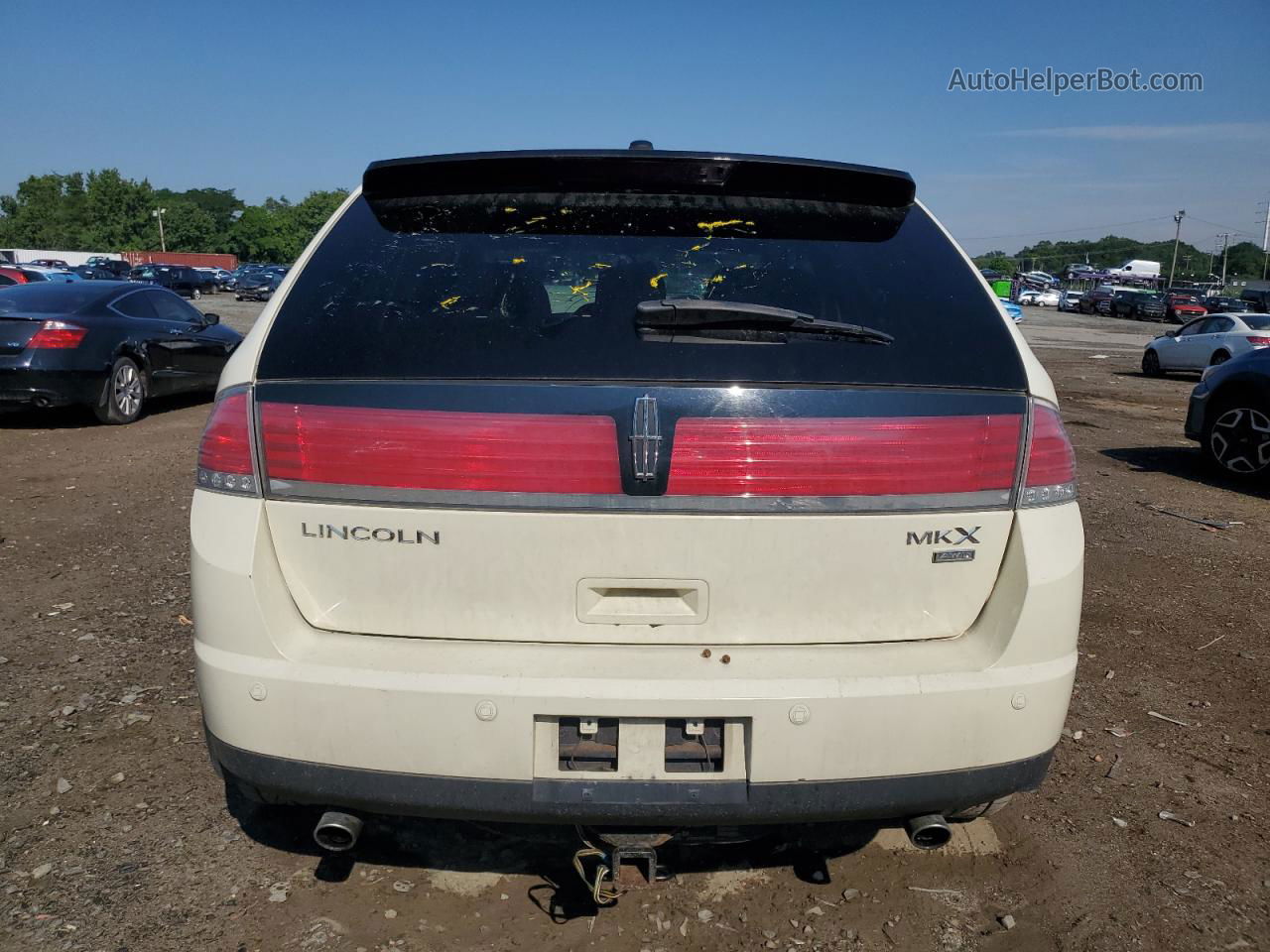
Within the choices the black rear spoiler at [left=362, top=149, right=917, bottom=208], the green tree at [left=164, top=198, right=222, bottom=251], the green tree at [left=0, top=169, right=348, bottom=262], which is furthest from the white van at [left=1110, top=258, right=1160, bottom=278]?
the green tree at [left=164, top=198, right=222, bottom=251]

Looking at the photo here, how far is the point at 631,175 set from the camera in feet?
7.80

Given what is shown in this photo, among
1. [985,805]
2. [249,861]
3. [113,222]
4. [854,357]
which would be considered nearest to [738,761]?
[985,805]

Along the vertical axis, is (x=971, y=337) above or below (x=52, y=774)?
above

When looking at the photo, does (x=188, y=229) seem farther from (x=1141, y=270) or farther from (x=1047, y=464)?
(x=1047, y=464)

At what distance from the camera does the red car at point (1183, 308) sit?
52.1 m

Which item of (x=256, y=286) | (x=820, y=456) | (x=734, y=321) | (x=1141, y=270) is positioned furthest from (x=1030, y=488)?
(x=1141, y=270)

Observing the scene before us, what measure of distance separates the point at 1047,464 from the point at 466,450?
4.23ft

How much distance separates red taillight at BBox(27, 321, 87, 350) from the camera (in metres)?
9.18

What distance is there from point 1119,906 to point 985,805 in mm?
580

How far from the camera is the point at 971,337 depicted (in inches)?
86.7

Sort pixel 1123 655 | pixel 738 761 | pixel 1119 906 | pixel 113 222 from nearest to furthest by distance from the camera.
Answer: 1. pixel 738 761
2. pixel 1119 906
3. pixel 1123 655
4. pixel 113 222

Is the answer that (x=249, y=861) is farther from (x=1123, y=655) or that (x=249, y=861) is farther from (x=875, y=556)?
(x=1123, y=655)

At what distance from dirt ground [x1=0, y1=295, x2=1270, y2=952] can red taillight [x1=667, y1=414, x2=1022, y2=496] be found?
1070 millimetres

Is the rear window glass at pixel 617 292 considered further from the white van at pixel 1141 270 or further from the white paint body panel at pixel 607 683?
the white van at pixel 1141 270
